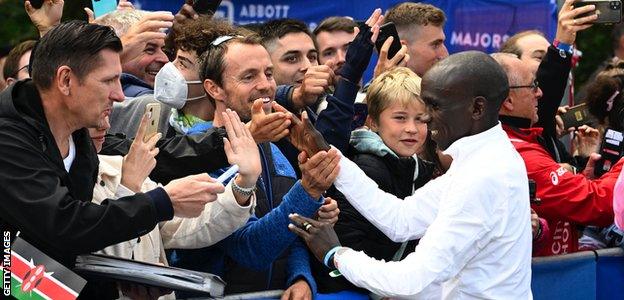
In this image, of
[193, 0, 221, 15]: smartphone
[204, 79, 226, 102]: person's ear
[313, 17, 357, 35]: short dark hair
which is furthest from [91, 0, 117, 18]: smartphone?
[313, 17, 357, 35]: short dark hair

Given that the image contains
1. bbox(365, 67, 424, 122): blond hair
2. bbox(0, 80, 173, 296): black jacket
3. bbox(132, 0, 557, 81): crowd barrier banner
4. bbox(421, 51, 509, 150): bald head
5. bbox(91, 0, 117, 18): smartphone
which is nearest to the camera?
bbox(0, 80, 173, 296): black jacket

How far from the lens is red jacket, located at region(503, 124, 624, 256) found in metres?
6.12

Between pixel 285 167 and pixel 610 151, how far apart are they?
239cm

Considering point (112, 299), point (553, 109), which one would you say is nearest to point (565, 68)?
point (553, 109)

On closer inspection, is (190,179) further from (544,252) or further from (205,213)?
(544,252)

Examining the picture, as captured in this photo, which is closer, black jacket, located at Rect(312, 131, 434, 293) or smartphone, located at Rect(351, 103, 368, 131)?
black jacket, located at Rect(312, 131, 434, 293)

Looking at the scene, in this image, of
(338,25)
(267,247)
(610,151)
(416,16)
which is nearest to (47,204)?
(267,247)

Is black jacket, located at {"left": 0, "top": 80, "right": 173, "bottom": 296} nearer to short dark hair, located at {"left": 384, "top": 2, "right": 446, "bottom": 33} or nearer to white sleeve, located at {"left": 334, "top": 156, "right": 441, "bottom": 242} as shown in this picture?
white sleeve, located at {"left": 334, "top": 156, "right": 441, "bottom": 242}

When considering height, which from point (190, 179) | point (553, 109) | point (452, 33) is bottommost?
point (452, 33)

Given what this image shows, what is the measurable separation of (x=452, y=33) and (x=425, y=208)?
16.8 feet

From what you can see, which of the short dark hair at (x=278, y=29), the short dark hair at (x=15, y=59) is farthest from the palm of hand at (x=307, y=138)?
the short dark hair at (x=15, y=59)

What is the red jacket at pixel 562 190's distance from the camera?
6.12 m

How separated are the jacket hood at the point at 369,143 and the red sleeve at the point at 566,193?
0.88 metres

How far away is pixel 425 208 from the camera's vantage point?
4941 millimetres
